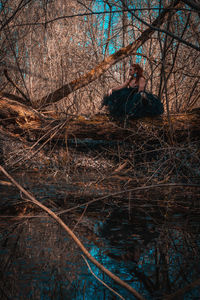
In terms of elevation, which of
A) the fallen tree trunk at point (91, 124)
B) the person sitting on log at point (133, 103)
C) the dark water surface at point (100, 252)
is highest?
the person sitting on log at point (133, 103)

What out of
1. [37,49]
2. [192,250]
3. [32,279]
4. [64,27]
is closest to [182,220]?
[192,250]

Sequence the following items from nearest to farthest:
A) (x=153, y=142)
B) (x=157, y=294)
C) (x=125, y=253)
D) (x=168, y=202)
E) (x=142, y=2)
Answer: (x=157, y=294) < (x=125, y=253) < (x=168, y=202) < (x=153, y=142) < (x=142, y=2)

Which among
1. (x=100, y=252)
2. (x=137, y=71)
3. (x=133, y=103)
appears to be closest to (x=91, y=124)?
(x=133, y=103)

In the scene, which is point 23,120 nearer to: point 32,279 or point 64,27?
point 32,279

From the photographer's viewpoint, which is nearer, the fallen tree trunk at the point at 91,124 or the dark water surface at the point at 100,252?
the dark water surface at the point at 100,252

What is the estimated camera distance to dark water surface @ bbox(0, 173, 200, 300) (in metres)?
1.27

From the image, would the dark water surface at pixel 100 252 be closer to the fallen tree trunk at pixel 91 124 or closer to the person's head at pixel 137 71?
the fallen tree trunk at pixel 91 124

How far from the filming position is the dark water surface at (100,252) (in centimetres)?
127

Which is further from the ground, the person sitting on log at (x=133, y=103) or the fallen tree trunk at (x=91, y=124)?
the person sitting on log at (x=133, y=103)

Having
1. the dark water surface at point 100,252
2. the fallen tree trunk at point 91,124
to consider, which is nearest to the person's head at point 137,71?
the fallen tree trunk at point 91,124

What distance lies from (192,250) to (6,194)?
2008 millimetres

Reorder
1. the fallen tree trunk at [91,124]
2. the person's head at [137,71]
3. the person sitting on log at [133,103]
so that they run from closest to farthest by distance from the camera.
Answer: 1. the fallen tree trunk at [91,124]
2. the person sitting on log at [133,103]
3. the person's head at [137,71]

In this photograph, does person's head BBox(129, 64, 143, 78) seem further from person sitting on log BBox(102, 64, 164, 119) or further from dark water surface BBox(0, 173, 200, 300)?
dark water surface BBox(0, 173, 200, 300)

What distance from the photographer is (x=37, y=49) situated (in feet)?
26.1
